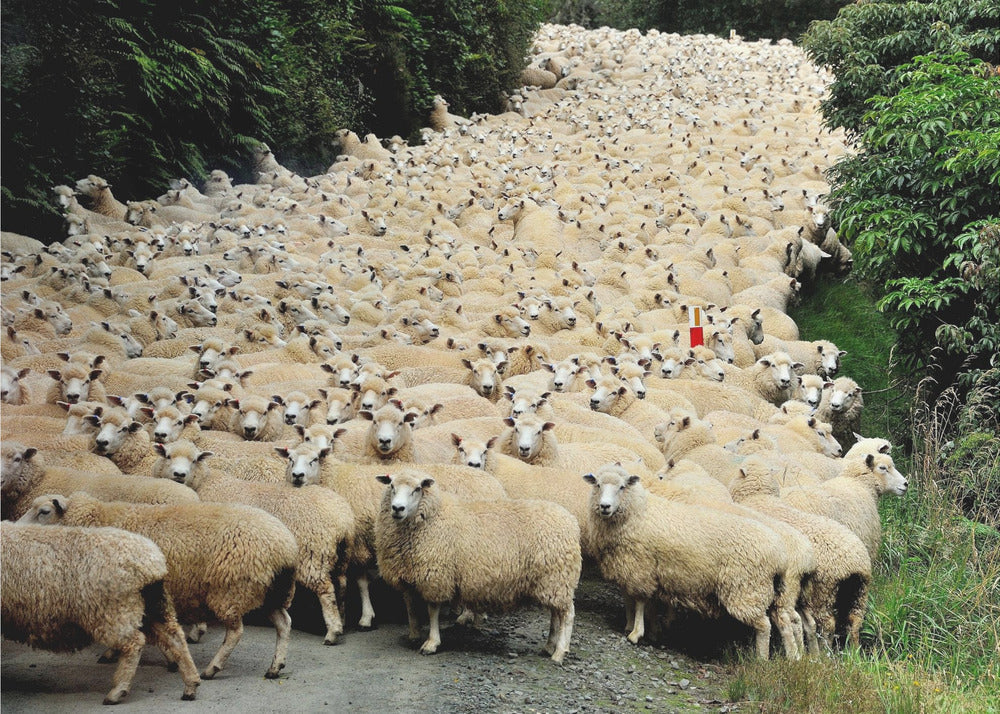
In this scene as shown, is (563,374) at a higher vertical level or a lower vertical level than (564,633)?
higher

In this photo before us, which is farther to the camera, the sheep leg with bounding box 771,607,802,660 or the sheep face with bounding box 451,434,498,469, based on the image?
the sheep face with bounding box 451,434,498,469

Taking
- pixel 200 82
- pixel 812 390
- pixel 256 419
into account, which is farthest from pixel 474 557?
→ pixel 200 82

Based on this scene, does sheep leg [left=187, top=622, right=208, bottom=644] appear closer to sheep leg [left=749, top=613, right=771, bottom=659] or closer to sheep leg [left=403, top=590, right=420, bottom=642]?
sheep leg [left=403, top=590, right=420, bottom=642]

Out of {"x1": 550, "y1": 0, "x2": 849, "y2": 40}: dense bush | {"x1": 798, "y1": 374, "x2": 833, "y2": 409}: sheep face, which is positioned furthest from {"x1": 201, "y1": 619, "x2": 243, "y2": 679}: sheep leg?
{"x1": 550, "y1": 0, "x2": 849, "y2": 40}: dense bush

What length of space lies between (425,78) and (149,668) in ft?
83.4

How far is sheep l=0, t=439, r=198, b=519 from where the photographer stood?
6926mm

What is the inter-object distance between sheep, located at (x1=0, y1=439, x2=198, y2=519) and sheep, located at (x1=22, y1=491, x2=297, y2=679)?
0.44 meters

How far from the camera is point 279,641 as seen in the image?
253 inches

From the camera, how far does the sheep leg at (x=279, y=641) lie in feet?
20.6

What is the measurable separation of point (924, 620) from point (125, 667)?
622 centimetres

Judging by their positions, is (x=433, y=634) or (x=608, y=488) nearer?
(x=433, y=634)

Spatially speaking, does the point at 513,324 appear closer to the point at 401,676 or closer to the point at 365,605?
the point at 365,605

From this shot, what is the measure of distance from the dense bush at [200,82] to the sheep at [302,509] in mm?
7851

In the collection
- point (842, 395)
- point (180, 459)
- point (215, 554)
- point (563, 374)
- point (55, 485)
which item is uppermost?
point (842, 395)
